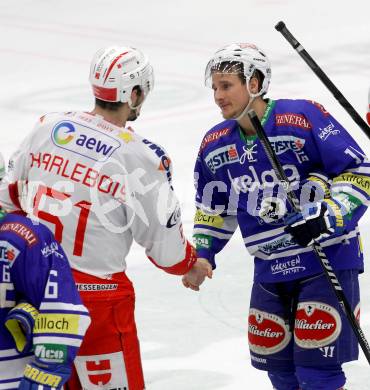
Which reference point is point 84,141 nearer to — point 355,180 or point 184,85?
point 355,180

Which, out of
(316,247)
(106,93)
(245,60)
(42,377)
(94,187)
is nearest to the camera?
(42,377)

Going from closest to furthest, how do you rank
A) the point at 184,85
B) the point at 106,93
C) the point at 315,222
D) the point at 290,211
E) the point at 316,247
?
the point at 106,93 < the point at 315,222 < the point at 316,247 < the point at 290,211 < the point at 184,85

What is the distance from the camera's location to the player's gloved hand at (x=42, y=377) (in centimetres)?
299

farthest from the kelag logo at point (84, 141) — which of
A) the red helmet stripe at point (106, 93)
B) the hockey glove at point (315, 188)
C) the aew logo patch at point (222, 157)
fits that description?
the hockey glove at point (315, 188)

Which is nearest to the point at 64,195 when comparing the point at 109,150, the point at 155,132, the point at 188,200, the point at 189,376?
the point at 109,150

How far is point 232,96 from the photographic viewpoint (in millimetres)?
4309

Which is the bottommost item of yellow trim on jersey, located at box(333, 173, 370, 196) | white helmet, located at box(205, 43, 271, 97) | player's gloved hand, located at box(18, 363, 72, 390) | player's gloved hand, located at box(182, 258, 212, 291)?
player's gloved hand, located at box(18, 363, 72, 390)

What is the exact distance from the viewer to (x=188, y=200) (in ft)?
24.4

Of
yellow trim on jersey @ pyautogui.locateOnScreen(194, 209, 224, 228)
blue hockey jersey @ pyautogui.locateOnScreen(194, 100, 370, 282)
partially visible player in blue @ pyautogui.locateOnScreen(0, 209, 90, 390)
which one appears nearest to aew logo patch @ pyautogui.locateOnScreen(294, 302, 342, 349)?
blue hockey jersey @ pyautogui.locateOnScreen(194, 100, 370, 282)

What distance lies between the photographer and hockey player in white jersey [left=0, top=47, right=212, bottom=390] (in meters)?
3.87

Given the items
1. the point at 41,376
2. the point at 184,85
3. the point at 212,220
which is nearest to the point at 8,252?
the point at 41,376

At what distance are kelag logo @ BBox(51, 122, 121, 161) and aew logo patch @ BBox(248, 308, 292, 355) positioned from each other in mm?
1015

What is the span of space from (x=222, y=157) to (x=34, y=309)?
5.29 ft

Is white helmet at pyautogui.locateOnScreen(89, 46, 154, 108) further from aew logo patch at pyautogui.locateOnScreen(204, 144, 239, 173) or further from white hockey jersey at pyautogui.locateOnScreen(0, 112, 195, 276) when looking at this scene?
aew logo patch at pyautogui.locateOnScreen(204, 144, 239, 173)
